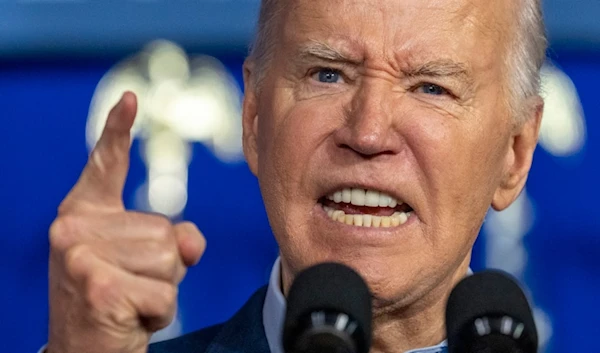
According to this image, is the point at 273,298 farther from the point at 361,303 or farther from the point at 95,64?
the point at 95,64

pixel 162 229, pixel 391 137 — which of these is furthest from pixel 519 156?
pixel 162 229

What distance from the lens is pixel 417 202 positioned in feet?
5.62

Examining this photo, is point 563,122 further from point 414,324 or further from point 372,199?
point 372,199

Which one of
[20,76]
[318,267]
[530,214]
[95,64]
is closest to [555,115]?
[530,214]

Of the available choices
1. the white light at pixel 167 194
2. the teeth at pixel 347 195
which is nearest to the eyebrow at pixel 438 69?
the teeth at pixel 347 195

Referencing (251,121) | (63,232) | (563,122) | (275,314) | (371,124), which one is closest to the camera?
(63,232)

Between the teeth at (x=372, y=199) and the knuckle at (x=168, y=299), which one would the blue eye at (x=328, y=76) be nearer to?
the teeth at (x=372, y=199)

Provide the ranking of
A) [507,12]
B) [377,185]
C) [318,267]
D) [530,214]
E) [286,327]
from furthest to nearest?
[530,214]
[507,12]
[377,185]
[318,267]
[286,327]

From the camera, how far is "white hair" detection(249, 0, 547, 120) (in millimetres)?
1860

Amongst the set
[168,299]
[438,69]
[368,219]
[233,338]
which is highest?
[438,69]

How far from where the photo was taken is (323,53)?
1.77 metres

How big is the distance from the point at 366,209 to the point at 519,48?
408 millimetres

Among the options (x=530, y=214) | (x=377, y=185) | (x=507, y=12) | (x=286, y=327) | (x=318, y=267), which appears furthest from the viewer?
(x=530, y=214)

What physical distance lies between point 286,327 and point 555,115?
5.77 feet
